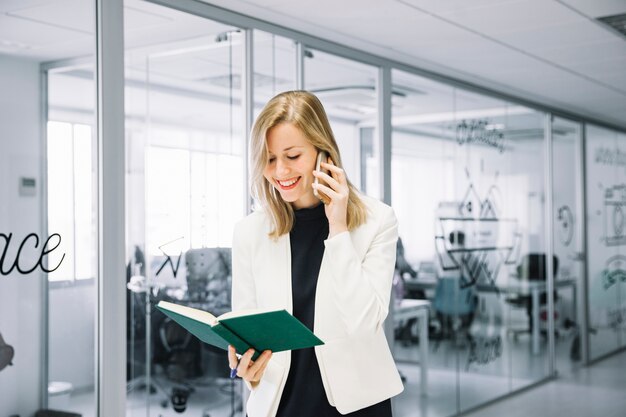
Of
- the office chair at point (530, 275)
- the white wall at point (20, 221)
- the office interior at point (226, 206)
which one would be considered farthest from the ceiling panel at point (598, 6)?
the office chair at point (530, 275)

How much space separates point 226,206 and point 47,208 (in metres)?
1.13

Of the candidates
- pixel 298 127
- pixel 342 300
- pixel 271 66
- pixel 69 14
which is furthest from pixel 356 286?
pixel 271 66

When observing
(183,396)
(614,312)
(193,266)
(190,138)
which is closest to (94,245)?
(193,266)

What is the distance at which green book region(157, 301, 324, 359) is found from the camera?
5.13ft

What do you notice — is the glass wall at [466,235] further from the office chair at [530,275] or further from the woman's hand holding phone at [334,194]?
the woman's hand holding phone at [334,194]

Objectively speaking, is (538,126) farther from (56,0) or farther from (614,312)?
(56,0)

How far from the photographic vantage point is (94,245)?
3111 mm

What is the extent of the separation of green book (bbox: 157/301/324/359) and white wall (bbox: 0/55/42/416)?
1287 millimetres

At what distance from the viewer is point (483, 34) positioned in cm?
443

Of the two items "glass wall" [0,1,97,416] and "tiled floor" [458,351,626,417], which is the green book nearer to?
"glass wall" [0,1,97,416]

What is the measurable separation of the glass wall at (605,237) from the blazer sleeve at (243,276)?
6874mm

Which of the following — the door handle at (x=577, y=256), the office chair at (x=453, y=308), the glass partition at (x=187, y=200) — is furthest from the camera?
the door handle at (x=577, y=256)

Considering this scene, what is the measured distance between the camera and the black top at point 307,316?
1.81 meters

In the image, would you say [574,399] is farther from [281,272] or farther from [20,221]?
[281,272]
